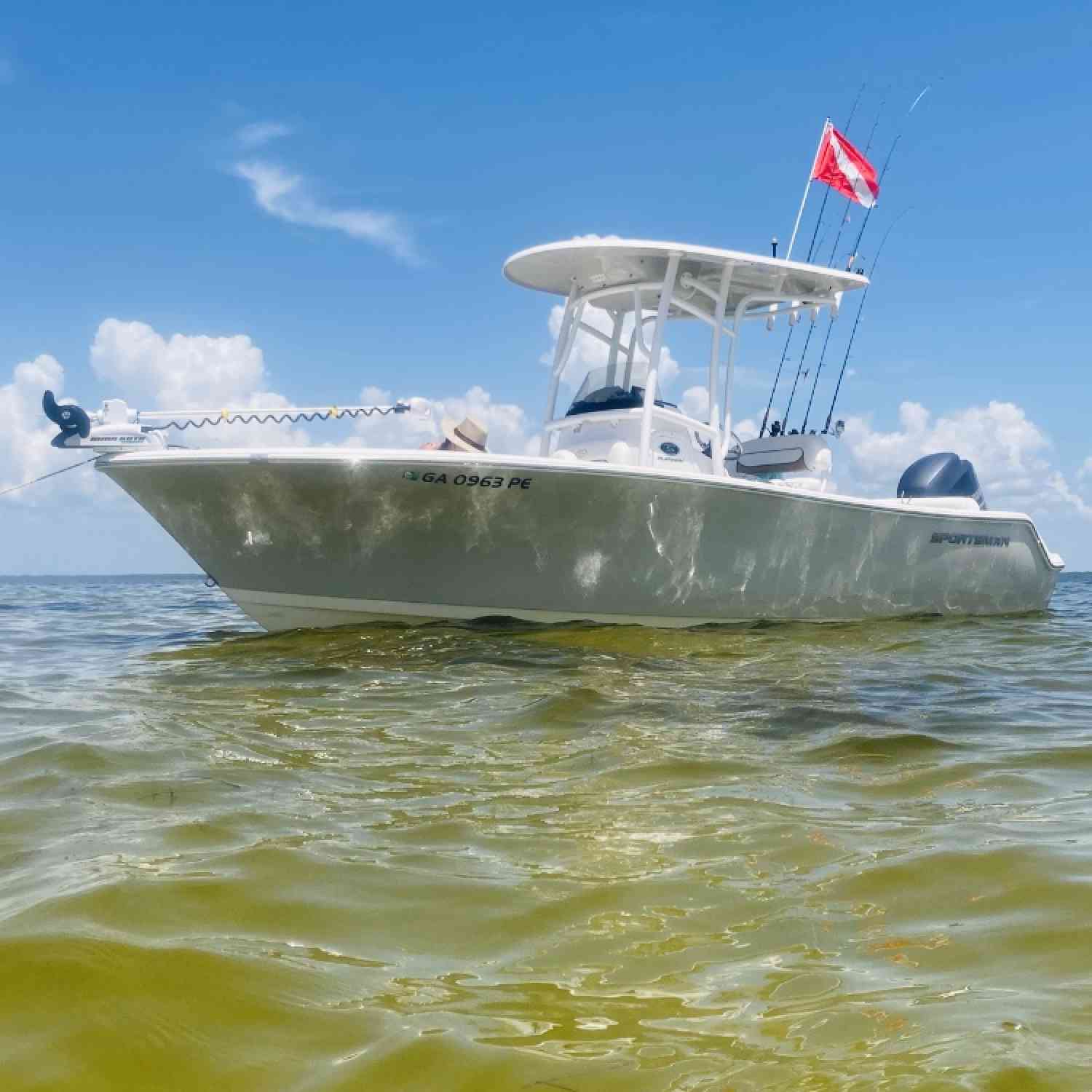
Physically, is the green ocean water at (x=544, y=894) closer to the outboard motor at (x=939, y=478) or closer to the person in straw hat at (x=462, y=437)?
the person in straw hat at (x=462, y=437)

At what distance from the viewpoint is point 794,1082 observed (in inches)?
58.8

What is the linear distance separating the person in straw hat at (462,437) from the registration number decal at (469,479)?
891 mm

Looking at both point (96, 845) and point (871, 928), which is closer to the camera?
point (871, 928)

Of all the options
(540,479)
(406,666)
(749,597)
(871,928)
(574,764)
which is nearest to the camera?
(871,928)

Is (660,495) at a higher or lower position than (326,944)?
higher

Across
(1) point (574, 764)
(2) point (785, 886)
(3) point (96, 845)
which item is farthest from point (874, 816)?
(3) point (96, 845)

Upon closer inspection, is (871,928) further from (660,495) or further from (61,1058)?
(660,495)

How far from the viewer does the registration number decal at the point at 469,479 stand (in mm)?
7195

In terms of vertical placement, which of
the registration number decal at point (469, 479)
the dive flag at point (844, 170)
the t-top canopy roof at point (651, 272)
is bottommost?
the registration number decal at point (469, 479)

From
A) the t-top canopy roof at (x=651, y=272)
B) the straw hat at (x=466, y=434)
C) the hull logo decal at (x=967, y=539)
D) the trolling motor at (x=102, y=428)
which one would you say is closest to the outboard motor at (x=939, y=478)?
the hull logo decal at (x=967, y=539)

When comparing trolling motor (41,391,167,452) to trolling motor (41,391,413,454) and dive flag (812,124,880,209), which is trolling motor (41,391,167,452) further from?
dive flag (812,124,880,209)

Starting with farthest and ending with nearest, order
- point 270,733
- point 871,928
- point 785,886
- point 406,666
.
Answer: point 406,666 → point 270,733 → point 785,886 → point 871,928

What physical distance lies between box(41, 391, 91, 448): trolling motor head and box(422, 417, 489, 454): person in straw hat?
2544mm

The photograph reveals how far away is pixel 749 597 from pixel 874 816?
5.89 meters
